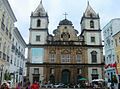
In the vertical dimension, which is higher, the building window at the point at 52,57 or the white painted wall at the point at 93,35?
the white painted wall at the point at 93,35

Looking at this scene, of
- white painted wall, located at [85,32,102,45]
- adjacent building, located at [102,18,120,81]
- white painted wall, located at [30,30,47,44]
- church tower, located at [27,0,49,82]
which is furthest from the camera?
white painted wall, located at [85,32,102,45]

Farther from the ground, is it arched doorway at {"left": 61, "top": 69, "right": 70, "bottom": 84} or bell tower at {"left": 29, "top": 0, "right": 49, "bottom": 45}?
bell tower at {"left": 29, "top": 0, "right": 49, "bottom": 45}

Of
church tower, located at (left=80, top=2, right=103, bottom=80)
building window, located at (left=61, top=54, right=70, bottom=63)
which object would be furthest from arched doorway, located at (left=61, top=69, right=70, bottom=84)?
church tower, located at (left=80, top=2, right=103, bottom=80)

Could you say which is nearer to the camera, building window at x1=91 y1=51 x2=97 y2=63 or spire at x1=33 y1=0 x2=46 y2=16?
building window at x1=91 y1=51 x2=97 y2=63

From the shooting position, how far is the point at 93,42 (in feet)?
164

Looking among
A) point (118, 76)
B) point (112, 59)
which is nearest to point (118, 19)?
point (112, 59)

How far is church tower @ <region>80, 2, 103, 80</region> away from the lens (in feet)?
158

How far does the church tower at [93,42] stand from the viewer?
4809 centimetres

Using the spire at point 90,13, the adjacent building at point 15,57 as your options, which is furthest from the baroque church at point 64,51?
the adjacent building at point 15,57

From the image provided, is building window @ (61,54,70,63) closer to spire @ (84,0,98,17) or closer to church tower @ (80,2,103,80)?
church tower @ (80,2,103,80)

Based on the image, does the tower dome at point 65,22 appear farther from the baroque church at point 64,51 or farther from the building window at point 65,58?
the building window at point 65,58

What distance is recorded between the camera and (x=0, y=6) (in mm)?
23094

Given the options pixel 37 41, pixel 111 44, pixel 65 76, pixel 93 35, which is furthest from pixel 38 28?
pixel 111 44

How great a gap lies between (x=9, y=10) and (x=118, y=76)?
19508 millimetres
